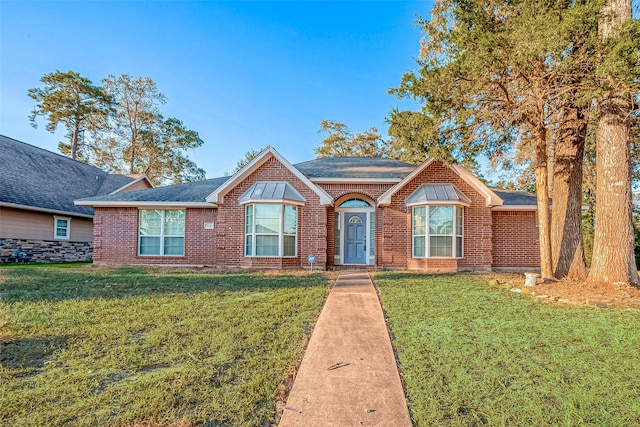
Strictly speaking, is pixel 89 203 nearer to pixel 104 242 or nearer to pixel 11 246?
pixel 104 242

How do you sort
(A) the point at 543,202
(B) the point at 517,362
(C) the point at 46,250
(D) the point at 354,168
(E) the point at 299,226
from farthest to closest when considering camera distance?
(C) the point at 46,250, (D) the point at 354,168, (E) the point at 299,226, (A) the point at 543,202, (B) the point at 517,362

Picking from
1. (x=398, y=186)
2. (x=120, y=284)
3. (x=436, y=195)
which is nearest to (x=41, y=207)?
(x=120, y=284)

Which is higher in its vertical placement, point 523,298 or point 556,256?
point 556,256

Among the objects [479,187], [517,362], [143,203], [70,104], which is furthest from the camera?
[70,104]

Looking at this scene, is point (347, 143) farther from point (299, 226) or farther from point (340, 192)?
point (299, 226)


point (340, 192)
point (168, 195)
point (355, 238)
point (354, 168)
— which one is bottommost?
point (355, 238)

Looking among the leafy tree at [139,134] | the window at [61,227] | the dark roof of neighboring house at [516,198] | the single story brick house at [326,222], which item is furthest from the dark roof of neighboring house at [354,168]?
the leafy tree at [139,134]

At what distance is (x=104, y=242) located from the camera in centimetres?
1348

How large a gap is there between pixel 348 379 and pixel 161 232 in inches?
486

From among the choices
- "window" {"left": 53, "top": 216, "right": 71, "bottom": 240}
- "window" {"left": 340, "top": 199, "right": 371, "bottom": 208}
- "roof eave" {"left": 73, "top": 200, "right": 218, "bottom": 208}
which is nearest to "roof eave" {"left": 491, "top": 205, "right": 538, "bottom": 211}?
"window" {"left": 340, "top": 199, "right": 371, "bottom": 208}

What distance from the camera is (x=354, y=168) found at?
47.8ft

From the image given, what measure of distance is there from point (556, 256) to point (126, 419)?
10.7 meters

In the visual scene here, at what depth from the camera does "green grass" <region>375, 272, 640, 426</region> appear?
2.68 meters

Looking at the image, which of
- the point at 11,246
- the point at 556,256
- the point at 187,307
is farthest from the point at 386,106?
the point at 11,246
